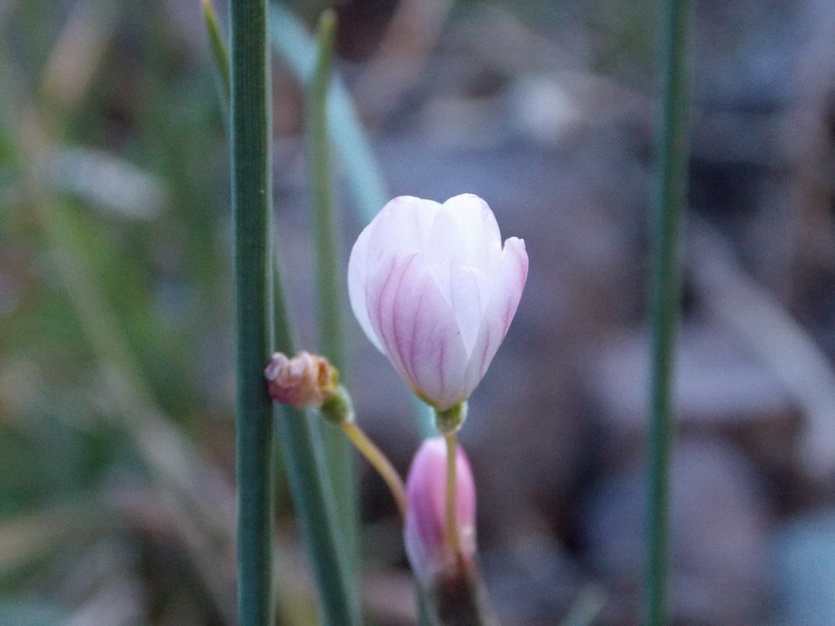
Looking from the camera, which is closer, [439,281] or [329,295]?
[439,281]

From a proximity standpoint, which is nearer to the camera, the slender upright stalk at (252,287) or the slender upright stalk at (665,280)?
the slender upright stalk at (252,287)

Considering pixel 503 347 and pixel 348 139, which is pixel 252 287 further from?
pixel 503 347

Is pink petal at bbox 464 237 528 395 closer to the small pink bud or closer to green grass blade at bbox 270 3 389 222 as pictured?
the small pink bud

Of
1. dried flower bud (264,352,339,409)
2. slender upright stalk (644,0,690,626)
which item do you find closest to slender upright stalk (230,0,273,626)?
dried flower bud (264,352,339,409)

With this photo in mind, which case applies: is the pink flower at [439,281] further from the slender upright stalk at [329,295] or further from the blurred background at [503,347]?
the blurred background at [503,347]

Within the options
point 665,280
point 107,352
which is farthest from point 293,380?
point 107,352

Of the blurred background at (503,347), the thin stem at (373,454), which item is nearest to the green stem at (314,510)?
the thin stem at (373,454)
